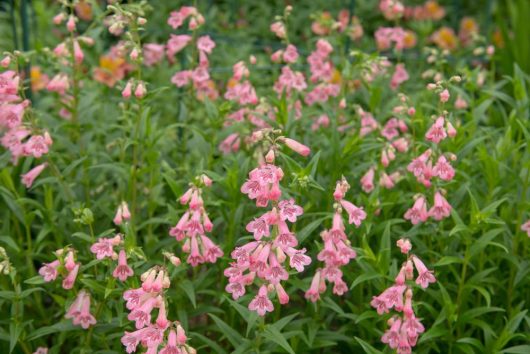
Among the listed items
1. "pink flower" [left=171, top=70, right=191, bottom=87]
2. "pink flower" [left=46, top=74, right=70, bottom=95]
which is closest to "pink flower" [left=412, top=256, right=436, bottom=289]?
"pink flower" [left=171, top=70, right=191, bottom=87]

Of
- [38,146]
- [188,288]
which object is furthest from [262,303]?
[38,146]

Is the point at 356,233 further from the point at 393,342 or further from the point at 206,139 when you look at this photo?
the point at 206,139

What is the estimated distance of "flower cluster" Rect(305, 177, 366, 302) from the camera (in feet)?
9.09

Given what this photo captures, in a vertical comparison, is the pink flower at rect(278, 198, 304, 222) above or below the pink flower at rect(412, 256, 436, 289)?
above

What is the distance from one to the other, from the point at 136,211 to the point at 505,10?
6363 mm

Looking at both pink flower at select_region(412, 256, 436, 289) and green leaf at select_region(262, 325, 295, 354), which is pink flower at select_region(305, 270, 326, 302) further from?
pink flower at select_region(412, 256, 436, 289)

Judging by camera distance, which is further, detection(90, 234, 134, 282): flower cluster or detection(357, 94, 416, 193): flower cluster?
detection(357, 94, 416, 193): flower cluster

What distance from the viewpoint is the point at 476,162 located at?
12.9 ft

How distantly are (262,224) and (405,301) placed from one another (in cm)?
60

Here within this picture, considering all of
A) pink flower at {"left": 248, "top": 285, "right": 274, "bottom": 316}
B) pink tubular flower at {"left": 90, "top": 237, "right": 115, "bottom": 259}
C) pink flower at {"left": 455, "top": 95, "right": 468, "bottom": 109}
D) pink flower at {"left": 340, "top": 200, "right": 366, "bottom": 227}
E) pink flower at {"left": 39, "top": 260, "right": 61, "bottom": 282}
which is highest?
pink flower at {"left": 340, "top": 200, "right": 366, "bottom": 227}

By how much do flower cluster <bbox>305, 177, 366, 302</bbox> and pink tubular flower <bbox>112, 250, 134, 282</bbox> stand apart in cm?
70

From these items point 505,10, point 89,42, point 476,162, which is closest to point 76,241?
point 89,42

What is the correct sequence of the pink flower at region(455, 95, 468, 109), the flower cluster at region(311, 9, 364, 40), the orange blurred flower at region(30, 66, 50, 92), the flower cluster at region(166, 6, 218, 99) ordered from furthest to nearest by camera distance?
the orange blurred flower at region(30, 66, 50, 92) < the pink flower at region(455, 95, 468, 109) < the flower cluster at region(311, 9, 364, 40) < the flower cluster at region(166, 6, 218, 99)

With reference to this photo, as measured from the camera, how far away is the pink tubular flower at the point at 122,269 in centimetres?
278
